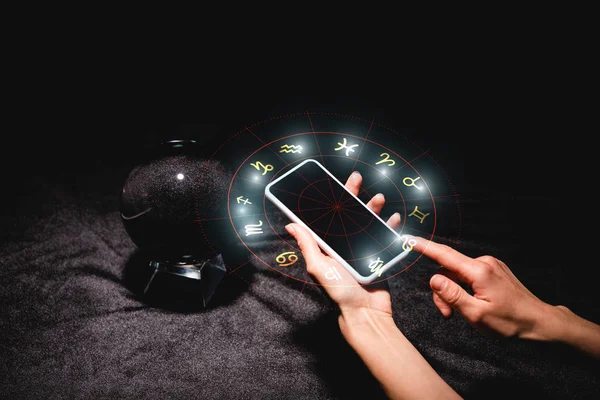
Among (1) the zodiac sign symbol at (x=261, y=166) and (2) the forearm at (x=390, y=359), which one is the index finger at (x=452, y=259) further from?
(1) the zodiac sign symbol at (x=261, y=166)

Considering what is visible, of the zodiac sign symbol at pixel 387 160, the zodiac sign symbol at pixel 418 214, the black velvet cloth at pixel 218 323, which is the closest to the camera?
the black velvet cloth at pixel 218 323

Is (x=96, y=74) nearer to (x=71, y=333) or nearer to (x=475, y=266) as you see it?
(x=71, y=333)

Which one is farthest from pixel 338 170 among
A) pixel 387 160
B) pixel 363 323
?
pixel 363 323

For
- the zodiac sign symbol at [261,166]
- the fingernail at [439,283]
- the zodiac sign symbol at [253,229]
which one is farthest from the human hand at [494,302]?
the zodiac sign symbol at [261,166]

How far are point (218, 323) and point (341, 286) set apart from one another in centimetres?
36

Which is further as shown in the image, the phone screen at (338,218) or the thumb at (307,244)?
the phone screen at (338,218)

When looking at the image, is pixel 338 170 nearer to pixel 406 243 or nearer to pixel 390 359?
pixel 406 243

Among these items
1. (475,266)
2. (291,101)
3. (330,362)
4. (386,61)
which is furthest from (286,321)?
(386,61)

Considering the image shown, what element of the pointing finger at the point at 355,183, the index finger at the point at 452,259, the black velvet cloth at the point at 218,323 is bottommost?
the black velvet cloth at the point at 218,323

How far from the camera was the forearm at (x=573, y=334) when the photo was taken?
0.71 meters

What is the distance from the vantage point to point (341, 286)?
0.75 m

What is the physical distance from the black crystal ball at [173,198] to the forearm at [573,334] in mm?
757

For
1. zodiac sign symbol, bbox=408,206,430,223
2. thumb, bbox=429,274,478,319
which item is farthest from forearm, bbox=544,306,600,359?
zodiac sign symbol, bbox=408,206,430,223

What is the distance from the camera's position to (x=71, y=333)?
33.3 inches
